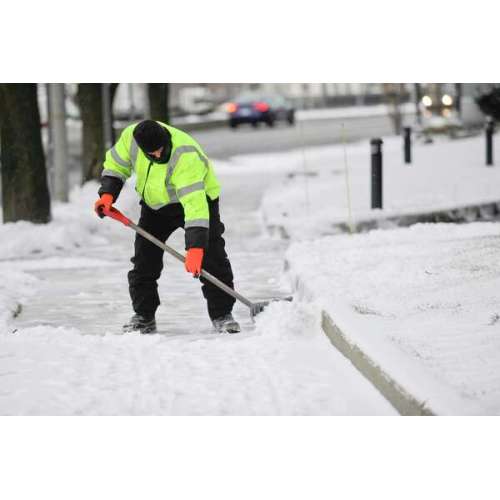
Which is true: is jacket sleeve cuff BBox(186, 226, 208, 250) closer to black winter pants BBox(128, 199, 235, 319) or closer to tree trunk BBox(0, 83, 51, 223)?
black winter pants BBox(128, 199, 235, 319)

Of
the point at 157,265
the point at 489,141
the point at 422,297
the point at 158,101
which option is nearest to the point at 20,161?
the point at 157,265

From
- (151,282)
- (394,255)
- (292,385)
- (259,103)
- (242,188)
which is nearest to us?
(292,385)

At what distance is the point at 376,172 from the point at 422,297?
5.63 meters

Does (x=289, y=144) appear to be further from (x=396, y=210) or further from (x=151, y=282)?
(x=151, y=282)

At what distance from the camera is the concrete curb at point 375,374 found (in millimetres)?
5355

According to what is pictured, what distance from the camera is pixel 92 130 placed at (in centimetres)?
1970

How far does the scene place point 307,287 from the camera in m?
8.80

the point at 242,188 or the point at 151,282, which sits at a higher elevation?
the point at 151,282

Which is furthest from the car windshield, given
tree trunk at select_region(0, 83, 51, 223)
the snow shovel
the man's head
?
the man's head

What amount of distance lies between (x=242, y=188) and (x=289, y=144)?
437 inches

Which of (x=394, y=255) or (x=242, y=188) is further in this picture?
(x=242, y=188)

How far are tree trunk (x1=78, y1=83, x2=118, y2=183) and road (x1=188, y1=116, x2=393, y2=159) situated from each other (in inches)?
301

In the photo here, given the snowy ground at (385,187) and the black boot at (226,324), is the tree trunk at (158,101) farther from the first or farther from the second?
the black boot at (226,324)

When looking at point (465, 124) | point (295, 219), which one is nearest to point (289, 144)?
point (465, 124)
